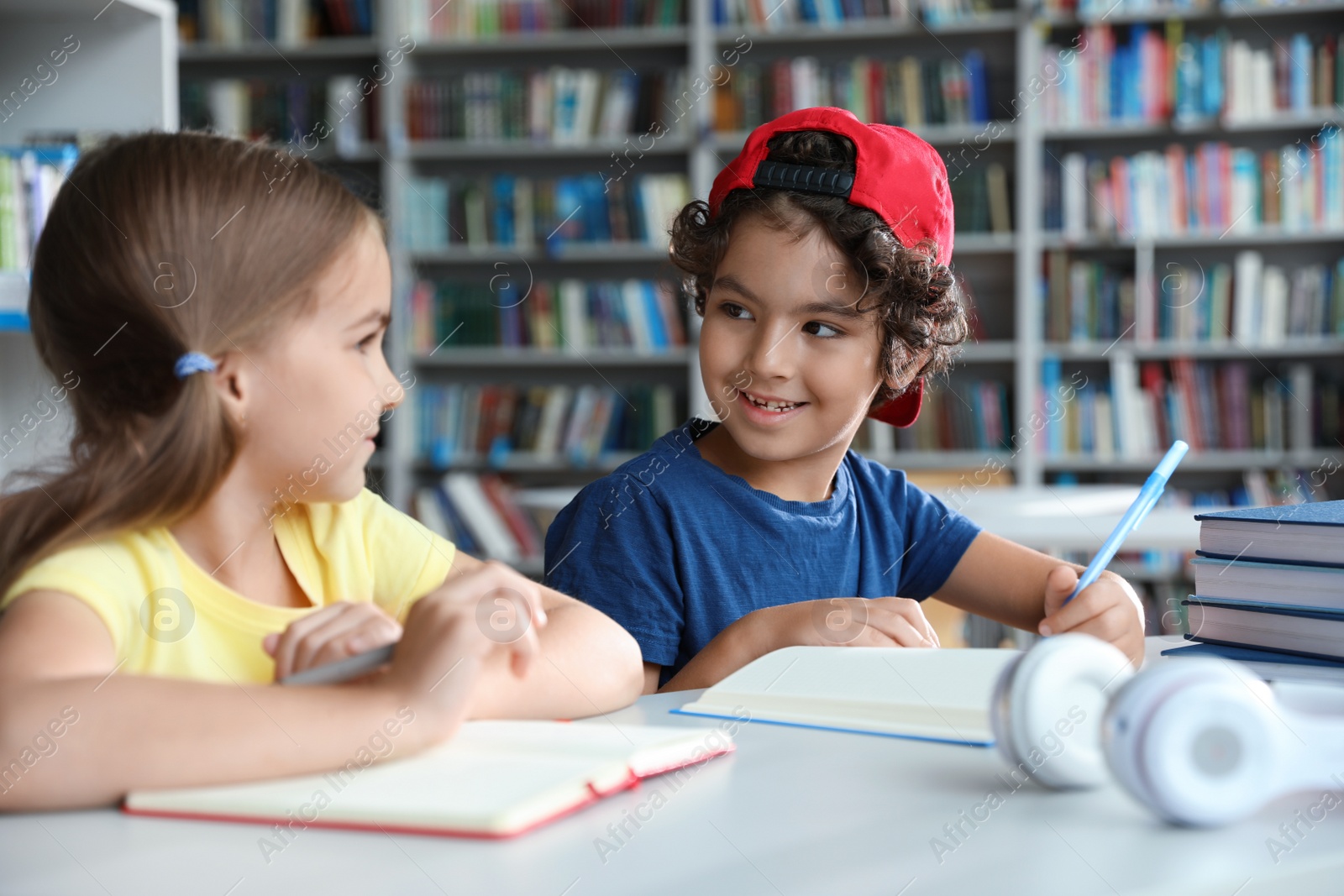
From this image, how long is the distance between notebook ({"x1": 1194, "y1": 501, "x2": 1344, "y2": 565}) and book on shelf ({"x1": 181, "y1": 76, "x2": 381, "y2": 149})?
3.76 metres

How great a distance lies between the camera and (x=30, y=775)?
0.55 metres

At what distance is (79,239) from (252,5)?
13.0 feet

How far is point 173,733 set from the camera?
0.57 meters

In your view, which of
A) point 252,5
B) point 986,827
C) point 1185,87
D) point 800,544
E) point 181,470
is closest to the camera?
point 986,827

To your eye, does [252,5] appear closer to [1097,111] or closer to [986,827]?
[1097,111]

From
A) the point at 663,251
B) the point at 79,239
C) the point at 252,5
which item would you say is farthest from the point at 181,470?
the point at 252,5

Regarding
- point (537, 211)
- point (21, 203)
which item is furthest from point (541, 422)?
point (21, 203)

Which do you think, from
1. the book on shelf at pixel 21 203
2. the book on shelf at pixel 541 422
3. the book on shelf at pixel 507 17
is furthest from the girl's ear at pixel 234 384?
the book on shelf at pixel 507 17

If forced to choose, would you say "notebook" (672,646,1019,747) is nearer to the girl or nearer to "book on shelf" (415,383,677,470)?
the girl

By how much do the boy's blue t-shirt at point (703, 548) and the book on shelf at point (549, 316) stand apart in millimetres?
2670

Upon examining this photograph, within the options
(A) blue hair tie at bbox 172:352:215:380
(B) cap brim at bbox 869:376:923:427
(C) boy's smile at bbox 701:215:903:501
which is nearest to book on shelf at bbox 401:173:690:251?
(B) cap brim at bbox 869:376:923:427

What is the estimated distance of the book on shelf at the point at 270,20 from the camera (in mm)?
4137

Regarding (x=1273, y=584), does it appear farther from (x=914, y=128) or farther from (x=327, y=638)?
(x=914, y=128)

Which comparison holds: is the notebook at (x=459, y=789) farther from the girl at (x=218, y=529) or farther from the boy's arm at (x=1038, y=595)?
the boy's arm at (x=1038, y=595)
